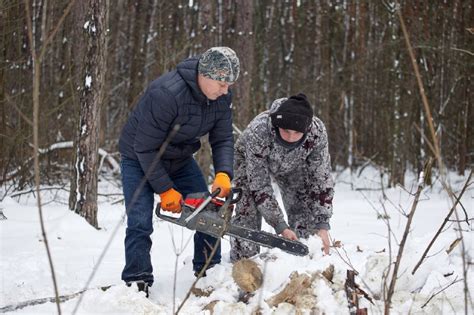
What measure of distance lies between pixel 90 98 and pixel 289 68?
1415 centimetres

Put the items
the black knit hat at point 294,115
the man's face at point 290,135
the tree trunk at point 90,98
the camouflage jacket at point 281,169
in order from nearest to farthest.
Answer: the black knit hat at point 294,115
the man's face at point 290,135
the camouflage jacket at point 281,169
the tree trunk at point 90,98

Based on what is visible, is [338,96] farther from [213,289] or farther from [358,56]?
[213,289]

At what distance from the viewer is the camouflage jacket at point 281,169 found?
415cm

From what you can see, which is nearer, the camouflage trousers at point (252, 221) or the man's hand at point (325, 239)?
the man's hand at point (325, 239)

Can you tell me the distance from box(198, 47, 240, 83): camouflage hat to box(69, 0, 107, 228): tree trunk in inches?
102

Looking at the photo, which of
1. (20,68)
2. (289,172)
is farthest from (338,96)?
(289,172)

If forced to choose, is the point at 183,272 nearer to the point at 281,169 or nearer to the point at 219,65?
the point at 281,169

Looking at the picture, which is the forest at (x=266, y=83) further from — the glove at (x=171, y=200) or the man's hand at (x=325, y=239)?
the glove at (x=171, y=200)

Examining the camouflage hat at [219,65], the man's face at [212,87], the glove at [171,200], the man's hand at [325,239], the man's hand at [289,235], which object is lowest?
the man's hand at [325,239]

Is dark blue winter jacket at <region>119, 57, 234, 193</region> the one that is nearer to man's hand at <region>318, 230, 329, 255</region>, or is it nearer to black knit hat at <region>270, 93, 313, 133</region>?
black knit hat at <region>270, 93, 313, 133</region>

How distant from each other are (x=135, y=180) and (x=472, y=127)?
32.7ft

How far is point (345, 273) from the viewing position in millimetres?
3656

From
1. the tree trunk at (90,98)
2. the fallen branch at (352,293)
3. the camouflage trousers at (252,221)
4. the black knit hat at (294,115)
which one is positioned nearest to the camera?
the fallen branch at (352,293)

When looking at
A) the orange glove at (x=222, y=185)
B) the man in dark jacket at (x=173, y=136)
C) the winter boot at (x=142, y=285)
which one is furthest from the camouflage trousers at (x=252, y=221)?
the winter boot at (x=142, y=285)
